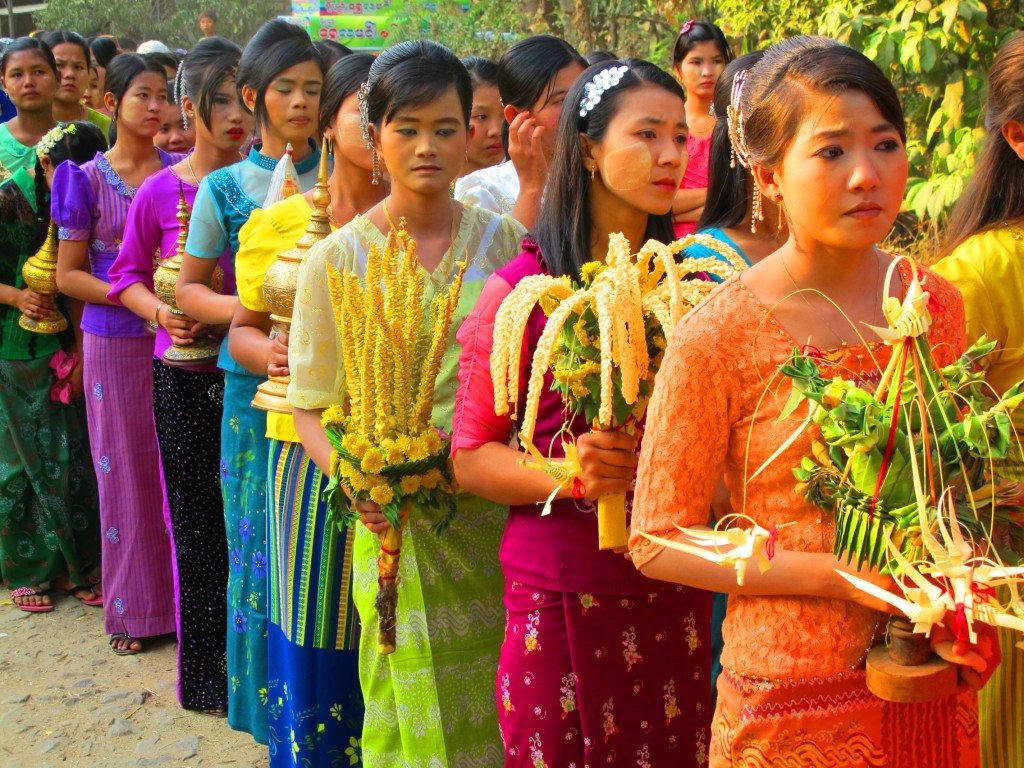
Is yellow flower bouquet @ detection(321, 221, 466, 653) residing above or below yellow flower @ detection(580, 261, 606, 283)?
below

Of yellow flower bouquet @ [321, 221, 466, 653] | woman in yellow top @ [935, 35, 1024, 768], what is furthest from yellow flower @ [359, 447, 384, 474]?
woman in yellow top @ [935, 35, 1024, 768]

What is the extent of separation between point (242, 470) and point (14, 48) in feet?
11.1

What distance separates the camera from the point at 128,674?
16.7ft

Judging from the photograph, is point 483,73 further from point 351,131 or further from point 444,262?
point 444,262

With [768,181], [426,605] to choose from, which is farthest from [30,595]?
[768,181]

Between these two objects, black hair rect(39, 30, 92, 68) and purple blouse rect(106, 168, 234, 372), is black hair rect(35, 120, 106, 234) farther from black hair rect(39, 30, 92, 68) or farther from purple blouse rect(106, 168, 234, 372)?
black hair rect(39, 30, 92, 68)

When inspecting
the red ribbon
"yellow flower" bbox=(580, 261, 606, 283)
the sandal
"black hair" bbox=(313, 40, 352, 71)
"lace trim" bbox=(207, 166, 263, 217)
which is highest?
"black hair" bbox=(313, 40, 352, 71)

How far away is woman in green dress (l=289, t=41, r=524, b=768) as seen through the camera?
3027mm

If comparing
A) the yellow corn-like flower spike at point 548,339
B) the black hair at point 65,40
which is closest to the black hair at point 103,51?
the black hair at point 65,40

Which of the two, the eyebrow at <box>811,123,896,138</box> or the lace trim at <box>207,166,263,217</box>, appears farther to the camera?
the lace trim at <box>207,166,263,217</box>

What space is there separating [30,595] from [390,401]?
3.73m

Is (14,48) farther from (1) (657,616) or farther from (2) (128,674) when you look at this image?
(1) (657,616)

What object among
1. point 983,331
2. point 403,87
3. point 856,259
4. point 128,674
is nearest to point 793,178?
point 856,259

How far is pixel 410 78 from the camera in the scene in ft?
10.3
